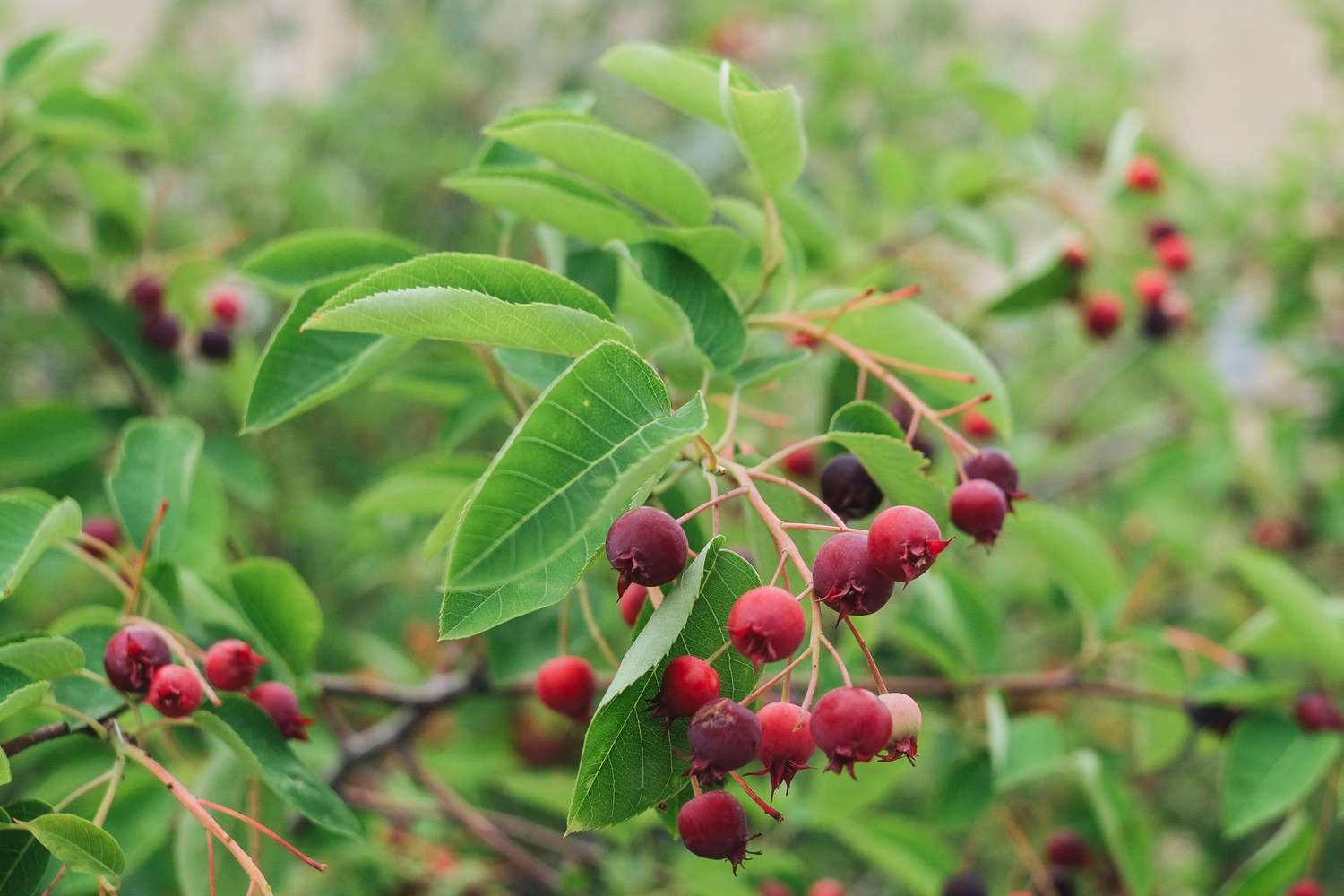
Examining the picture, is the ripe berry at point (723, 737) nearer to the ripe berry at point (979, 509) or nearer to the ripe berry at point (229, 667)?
the ripe berry at point (979, 509)

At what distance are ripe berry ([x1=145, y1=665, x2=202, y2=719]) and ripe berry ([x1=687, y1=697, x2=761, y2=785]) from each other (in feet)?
1.32

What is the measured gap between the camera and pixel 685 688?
0.68 meters

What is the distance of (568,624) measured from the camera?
1.36 metres

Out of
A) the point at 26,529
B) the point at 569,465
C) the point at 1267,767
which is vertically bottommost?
the point at 1267,767

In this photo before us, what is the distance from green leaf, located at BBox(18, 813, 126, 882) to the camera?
71 cm

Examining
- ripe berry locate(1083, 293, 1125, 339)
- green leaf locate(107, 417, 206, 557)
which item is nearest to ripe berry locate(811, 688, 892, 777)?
green leaf locate(107, 417, 206, 557)

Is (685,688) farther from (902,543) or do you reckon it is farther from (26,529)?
(26,529)

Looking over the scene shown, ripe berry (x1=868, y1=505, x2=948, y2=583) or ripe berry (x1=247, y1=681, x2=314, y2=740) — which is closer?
ripe berry (x1=868, y1=505, x2=948, y2=583)

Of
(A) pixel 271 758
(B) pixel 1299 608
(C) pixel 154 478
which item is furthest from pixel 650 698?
(B) pixel 1299 608

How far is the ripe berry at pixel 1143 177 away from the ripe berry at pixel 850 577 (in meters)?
1.59

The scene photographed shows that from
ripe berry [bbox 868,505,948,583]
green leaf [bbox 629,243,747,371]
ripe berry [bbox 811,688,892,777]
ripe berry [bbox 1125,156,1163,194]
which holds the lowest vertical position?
ripe berry [bbox 1125,156,1163,194]

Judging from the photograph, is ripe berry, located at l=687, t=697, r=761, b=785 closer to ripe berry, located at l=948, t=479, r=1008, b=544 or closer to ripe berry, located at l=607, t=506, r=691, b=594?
ripe berry, located at l=607, t=506, r=691, b=594

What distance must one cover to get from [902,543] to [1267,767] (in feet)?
3.30

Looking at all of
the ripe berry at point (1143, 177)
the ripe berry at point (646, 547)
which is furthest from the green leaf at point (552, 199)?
the ripe berry at point (1143, 177)
